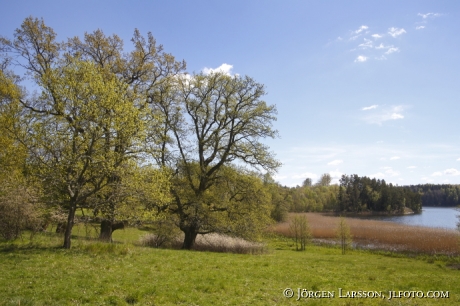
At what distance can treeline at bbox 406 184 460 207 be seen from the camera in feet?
500

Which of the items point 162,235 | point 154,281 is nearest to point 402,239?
point 162,235

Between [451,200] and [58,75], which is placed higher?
[58,75]

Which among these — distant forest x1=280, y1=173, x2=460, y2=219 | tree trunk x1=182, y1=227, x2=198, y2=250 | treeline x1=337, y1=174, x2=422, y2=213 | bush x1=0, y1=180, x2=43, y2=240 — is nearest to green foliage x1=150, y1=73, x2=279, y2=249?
tree trunk x1=182, y1=227, x2=198, y2=250

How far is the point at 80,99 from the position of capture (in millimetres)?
13070

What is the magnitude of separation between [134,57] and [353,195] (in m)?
87.5

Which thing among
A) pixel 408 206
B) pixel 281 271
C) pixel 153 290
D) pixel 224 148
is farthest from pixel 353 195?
pixel 153 290

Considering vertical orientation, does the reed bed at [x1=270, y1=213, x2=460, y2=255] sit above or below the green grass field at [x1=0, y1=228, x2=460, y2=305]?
below

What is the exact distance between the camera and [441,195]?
16162 cm

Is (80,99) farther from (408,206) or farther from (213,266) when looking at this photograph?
(408,206)

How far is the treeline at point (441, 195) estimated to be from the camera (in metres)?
152

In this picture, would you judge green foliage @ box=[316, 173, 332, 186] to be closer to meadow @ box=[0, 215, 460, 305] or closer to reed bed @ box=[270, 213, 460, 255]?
reed bed @ box=[270, 213, 460, 255]

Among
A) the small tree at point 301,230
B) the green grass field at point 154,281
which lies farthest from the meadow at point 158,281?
the small tree at point 301,230

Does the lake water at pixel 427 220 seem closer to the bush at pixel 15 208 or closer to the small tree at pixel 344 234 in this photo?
the small tree at pixel 344 234

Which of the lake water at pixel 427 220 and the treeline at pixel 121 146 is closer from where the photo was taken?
the treeline at pixel 121 146
